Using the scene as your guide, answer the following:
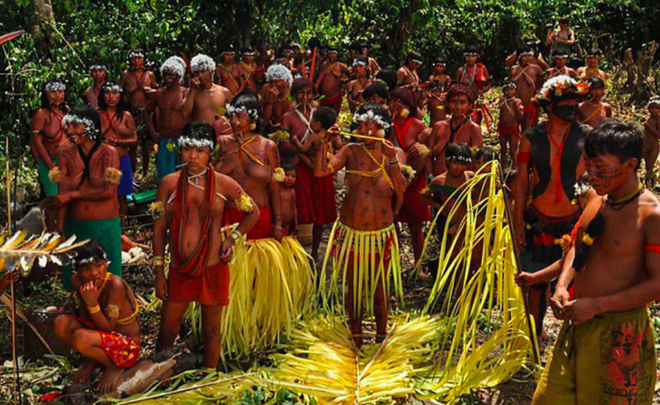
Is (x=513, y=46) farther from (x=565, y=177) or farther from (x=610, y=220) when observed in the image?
(x=610, y=220)

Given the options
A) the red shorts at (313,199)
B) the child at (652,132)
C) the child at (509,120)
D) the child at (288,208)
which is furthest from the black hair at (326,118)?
the child at (652,132)

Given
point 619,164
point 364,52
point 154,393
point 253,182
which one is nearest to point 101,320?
point 154,393

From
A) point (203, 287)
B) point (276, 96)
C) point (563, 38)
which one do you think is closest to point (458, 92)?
point (276, 96)

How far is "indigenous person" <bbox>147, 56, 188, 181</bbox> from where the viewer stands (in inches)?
322

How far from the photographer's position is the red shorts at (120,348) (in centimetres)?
459

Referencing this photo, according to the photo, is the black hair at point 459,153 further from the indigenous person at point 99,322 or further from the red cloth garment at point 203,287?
the indigenous person at point 99,322

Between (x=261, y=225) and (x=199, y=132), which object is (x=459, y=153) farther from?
(x=199, y=132)

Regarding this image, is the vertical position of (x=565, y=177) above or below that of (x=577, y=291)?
above

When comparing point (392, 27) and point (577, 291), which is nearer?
point (577, 291)

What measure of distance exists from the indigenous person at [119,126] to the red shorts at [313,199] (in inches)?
69.3

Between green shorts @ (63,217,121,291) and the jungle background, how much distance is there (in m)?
0.47

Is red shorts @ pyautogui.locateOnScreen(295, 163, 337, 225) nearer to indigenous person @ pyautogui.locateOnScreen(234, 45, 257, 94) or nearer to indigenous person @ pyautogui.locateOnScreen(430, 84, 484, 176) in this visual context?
indigenous person @ pyautogui.locateOnScreen(430, 84, 484, 176)

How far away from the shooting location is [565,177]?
16.2 ft

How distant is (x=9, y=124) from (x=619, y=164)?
→ 24.5ft
